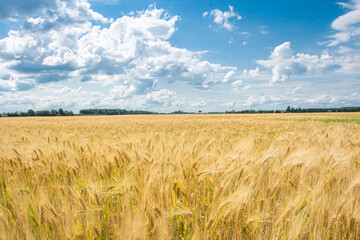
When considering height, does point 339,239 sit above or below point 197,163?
below

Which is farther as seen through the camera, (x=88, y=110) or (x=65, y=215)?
(x=88, y=110)

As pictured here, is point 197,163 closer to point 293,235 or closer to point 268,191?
point 268,191

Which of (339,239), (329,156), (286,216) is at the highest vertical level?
(329,156)

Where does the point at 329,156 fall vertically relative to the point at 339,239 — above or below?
above

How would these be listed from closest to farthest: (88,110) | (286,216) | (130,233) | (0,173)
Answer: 1. (130,233)
2. (286,216)
3. (0,173)
4. (88,110)

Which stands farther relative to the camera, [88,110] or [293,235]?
[88,110]

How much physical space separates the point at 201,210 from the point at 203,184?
328mm

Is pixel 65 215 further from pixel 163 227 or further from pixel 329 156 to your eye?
pixel 329 156

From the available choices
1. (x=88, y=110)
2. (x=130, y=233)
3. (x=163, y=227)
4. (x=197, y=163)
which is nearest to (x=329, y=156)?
(x=197, y=163)

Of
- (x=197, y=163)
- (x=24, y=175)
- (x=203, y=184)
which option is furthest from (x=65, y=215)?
(x=24, y=175)

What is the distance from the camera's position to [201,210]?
5.06 feet

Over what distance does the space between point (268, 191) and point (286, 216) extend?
0.38m

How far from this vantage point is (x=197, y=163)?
2.11 metres

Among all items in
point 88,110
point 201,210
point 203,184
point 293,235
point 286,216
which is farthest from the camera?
point 88,110
